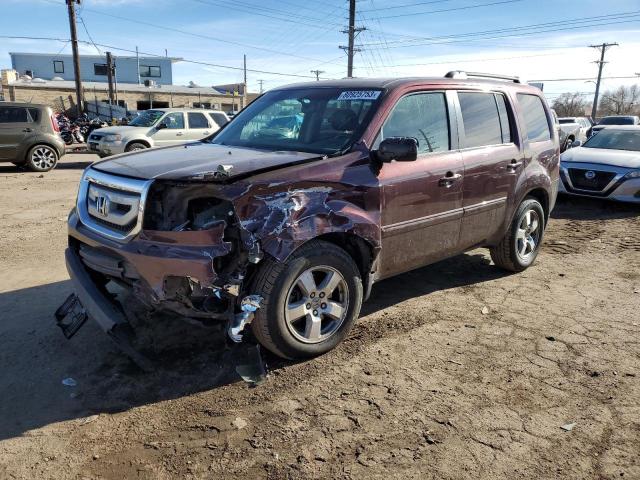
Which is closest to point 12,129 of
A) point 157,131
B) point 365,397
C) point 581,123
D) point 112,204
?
point 157,131

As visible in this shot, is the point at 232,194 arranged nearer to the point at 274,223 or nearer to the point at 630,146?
the point at 274,223

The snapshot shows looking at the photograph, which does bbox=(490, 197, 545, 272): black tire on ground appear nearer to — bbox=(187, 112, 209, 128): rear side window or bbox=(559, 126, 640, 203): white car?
bbox=(559, 126, 640, 203): white car

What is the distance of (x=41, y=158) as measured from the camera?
13.9m

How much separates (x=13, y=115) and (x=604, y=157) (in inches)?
550

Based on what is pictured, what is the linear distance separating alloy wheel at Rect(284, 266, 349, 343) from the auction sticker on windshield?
1469 mm

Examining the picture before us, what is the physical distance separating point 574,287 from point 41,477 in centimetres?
498

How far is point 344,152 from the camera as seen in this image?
378cm

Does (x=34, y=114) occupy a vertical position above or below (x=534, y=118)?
above

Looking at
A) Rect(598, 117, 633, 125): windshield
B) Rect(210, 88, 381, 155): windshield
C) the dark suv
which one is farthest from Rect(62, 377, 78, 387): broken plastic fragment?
Rect(598, 117, 633, 125): windshield

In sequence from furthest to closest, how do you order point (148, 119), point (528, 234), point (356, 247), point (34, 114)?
point (148, 119) → point (34, 114) → point (528, 234) → point (356, 247)

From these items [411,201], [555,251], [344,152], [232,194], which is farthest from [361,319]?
[555,251]

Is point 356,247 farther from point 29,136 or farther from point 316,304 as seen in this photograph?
point 29,136

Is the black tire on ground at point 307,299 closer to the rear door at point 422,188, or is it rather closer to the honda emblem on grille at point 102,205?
the rear door at point 422,188

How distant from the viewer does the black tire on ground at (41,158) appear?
13.8m
